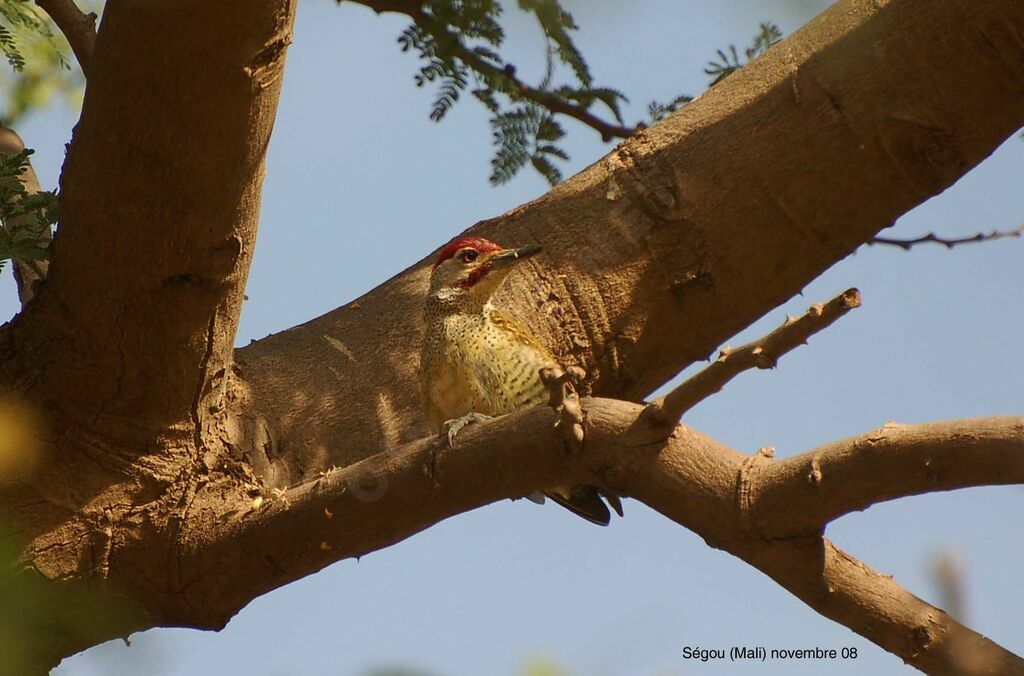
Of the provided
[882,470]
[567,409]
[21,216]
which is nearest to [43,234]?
[21,216]

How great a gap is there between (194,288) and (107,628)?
89cm

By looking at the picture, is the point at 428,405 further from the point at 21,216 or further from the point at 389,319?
the point at 21,216

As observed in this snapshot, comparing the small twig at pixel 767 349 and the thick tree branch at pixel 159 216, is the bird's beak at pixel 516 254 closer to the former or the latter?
the thick tree branch at pixel 159 216

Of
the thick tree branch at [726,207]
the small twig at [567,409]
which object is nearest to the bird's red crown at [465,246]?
the thick tree branch at [726,207]

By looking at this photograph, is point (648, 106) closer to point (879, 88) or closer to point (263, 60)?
point (879, 88)

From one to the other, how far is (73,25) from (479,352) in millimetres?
1790

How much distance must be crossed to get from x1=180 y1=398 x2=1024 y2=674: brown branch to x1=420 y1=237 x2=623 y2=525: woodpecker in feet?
3.90

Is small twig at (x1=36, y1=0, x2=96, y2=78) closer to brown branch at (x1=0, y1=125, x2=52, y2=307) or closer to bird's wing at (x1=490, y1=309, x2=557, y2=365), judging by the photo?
brown branch at (x1=0, y1=125, x2=52, y2=307)

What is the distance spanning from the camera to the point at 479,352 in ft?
14.3

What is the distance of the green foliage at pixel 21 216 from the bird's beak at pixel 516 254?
58.7 inches

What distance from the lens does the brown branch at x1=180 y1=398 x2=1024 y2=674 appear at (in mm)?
2568

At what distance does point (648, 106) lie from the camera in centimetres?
454

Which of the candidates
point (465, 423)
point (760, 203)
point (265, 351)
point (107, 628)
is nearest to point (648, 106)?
point (760, 203)

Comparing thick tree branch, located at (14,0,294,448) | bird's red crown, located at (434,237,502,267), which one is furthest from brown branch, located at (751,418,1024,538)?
bird's red crown, located at (434,237,502,267)
